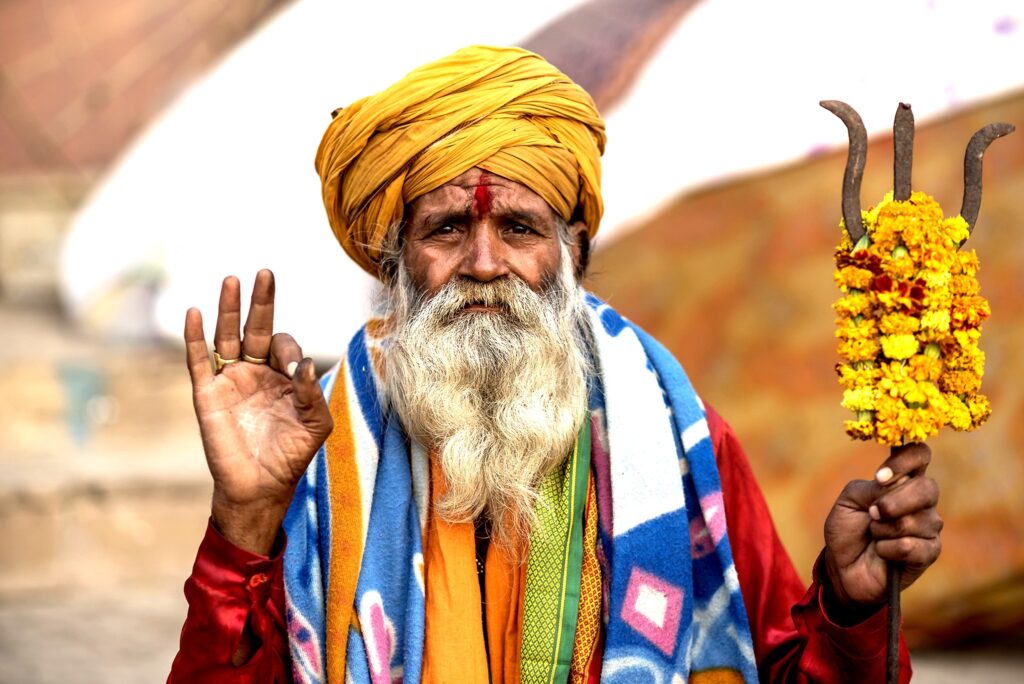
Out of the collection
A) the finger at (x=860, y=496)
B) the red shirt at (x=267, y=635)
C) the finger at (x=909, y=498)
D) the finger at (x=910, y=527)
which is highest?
the finger at (x=860, y=496)

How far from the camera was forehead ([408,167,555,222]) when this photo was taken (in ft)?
8.18

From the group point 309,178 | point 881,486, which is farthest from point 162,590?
point 881,486

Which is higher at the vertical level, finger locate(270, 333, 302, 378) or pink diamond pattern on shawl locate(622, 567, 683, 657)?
finger locate(270, 333, 302, 378)

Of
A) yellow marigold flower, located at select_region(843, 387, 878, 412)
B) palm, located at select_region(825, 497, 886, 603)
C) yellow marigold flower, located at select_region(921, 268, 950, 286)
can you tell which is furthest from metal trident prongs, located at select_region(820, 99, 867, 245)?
palm, located at select_region(825, 497, 886, 603)

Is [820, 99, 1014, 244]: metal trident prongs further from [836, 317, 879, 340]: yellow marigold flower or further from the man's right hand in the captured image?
the man's right hand

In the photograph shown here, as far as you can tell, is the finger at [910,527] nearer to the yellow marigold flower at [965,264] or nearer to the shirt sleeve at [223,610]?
the yellow marigold flower at [965,264]

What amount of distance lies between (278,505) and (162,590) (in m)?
3.18

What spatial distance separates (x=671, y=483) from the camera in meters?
2.39

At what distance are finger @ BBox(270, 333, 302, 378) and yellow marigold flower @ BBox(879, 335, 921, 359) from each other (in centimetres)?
98

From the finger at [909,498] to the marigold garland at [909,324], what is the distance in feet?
0.24

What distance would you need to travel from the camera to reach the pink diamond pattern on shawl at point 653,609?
7.60 feet

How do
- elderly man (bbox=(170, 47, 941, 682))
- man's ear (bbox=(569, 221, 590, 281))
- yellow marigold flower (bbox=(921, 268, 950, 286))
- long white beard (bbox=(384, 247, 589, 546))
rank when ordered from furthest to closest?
man's ear (bbox=(569, 221, 590, 281)), long white beard (bbox=(384, 247, 589, 546)), elderly man (bbox=(170, 47, 941, 682)), yellow marigold flower (bbox=(921, 268, 950, 286))

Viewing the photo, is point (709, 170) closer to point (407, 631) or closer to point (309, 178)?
point (309, 178)

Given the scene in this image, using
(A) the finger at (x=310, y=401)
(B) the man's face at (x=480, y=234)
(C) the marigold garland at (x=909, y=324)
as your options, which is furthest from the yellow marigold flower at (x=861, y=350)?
(A) the finger at (x=310, y=401)
